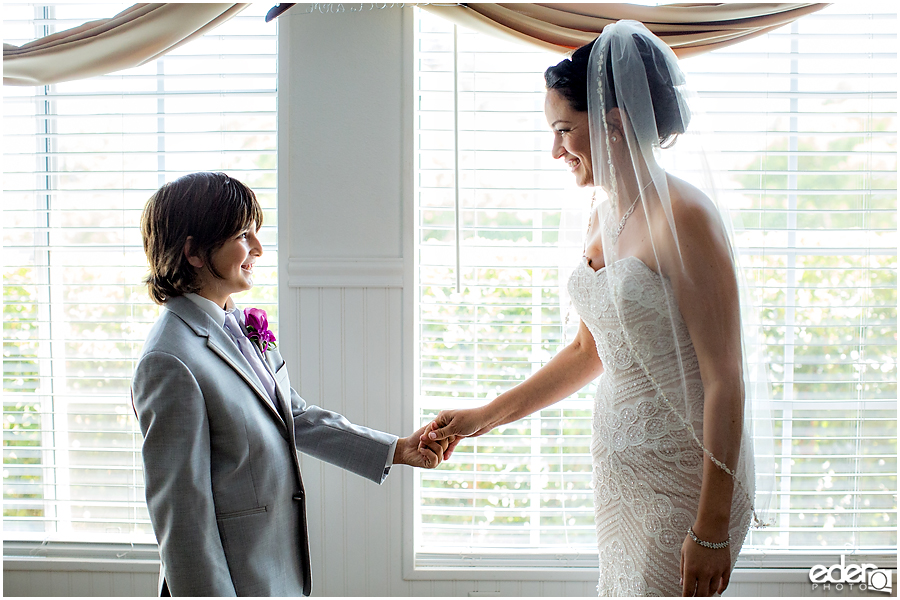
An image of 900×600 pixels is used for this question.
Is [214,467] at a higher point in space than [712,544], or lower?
higher

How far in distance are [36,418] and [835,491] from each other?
3251 millimetres

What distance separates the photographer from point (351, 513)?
82.8 inches

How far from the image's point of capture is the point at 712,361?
1.19 m

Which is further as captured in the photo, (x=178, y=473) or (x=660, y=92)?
(x=660, y=92)

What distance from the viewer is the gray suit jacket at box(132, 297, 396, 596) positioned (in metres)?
1.16

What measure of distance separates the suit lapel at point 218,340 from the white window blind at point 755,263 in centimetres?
89

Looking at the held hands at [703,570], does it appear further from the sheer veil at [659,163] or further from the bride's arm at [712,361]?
the sheer veil at [659,163]

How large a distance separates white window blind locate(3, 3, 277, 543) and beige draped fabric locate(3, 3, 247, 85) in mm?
178

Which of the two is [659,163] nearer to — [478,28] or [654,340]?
[654,340]

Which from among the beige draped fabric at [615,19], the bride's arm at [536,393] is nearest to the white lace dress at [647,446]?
the bride's arm at [536,393]

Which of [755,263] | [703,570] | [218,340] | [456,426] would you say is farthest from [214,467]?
[755,263]

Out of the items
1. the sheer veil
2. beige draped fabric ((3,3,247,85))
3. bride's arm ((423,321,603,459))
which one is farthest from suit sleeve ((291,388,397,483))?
beige draped fabric ((3,3,247,85))

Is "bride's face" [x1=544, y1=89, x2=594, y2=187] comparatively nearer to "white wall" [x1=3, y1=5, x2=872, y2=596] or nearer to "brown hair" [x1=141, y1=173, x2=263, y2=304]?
"white wall" [x1=3, y1=5, x2=872, y2=596]

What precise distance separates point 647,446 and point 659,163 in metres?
0.68
